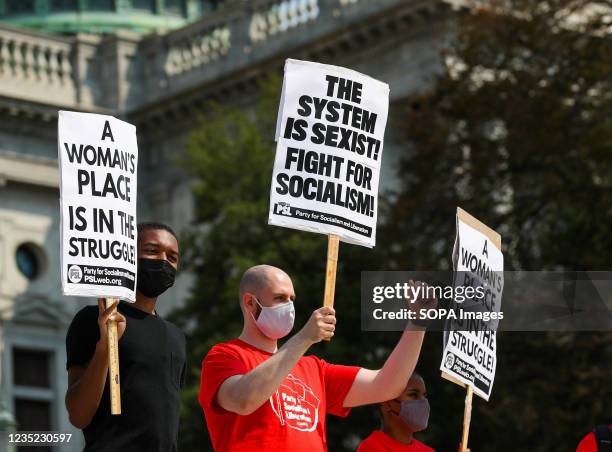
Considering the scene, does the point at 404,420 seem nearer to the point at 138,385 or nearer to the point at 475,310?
the point at 475,310

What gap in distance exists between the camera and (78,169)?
445 inches

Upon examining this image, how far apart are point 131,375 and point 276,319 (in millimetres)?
692

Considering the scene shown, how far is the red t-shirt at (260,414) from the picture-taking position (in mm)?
10977

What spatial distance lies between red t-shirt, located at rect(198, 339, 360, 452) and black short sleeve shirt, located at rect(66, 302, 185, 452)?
0.17 meters

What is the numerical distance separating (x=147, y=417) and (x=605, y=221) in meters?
20.3

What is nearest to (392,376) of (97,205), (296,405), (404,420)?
(296,405)

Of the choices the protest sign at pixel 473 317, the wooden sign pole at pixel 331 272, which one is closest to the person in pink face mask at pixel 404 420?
the protest sign at pixel 473 317

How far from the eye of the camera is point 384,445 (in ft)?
40.2

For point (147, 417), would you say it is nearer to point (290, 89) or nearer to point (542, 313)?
point (290, 89)

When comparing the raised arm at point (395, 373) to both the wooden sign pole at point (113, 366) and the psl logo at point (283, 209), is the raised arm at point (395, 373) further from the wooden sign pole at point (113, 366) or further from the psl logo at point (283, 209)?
the wooden sign pole at point (113, 366)

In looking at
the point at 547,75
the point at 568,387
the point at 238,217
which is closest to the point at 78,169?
the point at 568,387

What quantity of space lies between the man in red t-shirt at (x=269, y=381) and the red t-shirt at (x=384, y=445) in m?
0.77

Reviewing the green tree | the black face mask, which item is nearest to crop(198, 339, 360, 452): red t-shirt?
the black face mask

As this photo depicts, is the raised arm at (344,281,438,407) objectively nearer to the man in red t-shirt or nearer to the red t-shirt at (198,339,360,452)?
the man in red t-shirt
